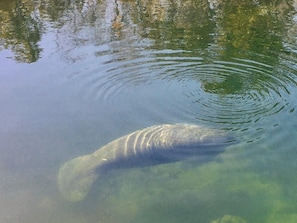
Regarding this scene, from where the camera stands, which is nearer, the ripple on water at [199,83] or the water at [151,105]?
the water at [151,105]

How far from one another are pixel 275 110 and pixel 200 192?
7.92ft

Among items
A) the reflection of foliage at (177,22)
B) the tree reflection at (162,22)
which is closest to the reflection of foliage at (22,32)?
the tree reflection at (162,22)

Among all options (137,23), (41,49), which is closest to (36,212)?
(41,49)

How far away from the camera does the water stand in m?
5.23

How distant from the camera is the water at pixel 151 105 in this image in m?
5.23

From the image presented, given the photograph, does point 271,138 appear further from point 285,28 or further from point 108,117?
point 285,28

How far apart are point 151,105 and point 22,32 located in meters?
6.25

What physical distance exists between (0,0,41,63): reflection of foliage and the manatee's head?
4.59m

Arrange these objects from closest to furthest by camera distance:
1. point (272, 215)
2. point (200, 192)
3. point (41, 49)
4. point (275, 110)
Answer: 1. point (272, 215)
2. point (200, 192)
3. point (275, 110)
4. point (41, 49)

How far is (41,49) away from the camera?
10422mm

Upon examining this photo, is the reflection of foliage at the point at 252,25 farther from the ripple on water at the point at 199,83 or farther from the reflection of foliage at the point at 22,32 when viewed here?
the reflection of foliage at the point at 22,32

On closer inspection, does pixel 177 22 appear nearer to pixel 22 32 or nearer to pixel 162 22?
pixel 162 22

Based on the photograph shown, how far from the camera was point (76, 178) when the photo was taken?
18.1 feet

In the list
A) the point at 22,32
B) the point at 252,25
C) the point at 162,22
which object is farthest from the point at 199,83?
the point at 22,32
